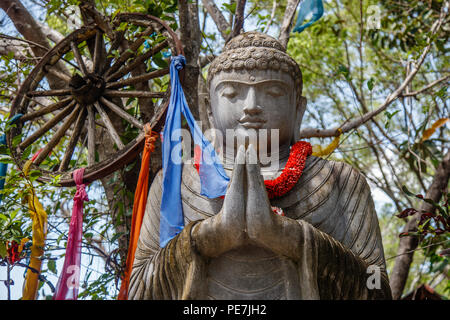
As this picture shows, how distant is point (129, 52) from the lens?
5.51m

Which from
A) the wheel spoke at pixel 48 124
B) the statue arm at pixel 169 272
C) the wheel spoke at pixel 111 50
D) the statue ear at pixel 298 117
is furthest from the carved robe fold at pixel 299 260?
the wheel spoke at pixel 111 50

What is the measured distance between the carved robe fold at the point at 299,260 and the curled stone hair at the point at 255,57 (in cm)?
69

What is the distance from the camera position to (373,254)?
439 centimetres

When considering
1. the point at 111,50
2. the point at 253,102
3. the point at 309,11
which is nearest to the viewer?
the point at 253,102

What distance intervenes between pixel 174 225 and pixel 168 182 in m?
0.34

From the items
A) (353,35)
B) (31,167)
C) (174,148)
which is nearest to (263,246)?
(174,148)

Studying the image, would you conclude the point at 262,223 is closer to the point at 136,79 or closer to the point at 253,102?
the point at 253,102

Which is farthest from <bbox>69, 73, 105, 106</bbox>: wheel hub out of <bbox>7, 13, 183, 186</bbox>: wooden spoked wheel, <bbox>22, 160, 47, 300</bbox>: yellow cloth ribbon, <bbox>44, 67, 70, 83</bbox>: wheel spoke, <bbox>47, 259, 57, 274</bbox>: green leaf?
<bbox>47, 259, 57, 274</bbox>: green leaf

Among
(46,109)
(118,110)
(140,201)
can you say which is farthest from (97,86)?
(140,201)

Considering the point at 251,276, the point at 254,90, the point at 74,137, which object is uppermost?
the point at 74,137

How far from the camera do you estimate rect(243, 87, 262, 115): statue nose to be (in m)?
4.52

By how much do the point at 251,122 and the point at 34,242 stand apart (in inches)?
69.5

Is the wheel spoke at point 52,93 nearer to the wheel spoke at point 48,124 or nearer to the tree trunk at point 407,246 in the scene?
the wheel spoke at point 48,124

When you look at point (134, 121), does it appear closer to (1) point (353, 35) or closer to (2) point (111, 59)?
(2) point (111, 59)
